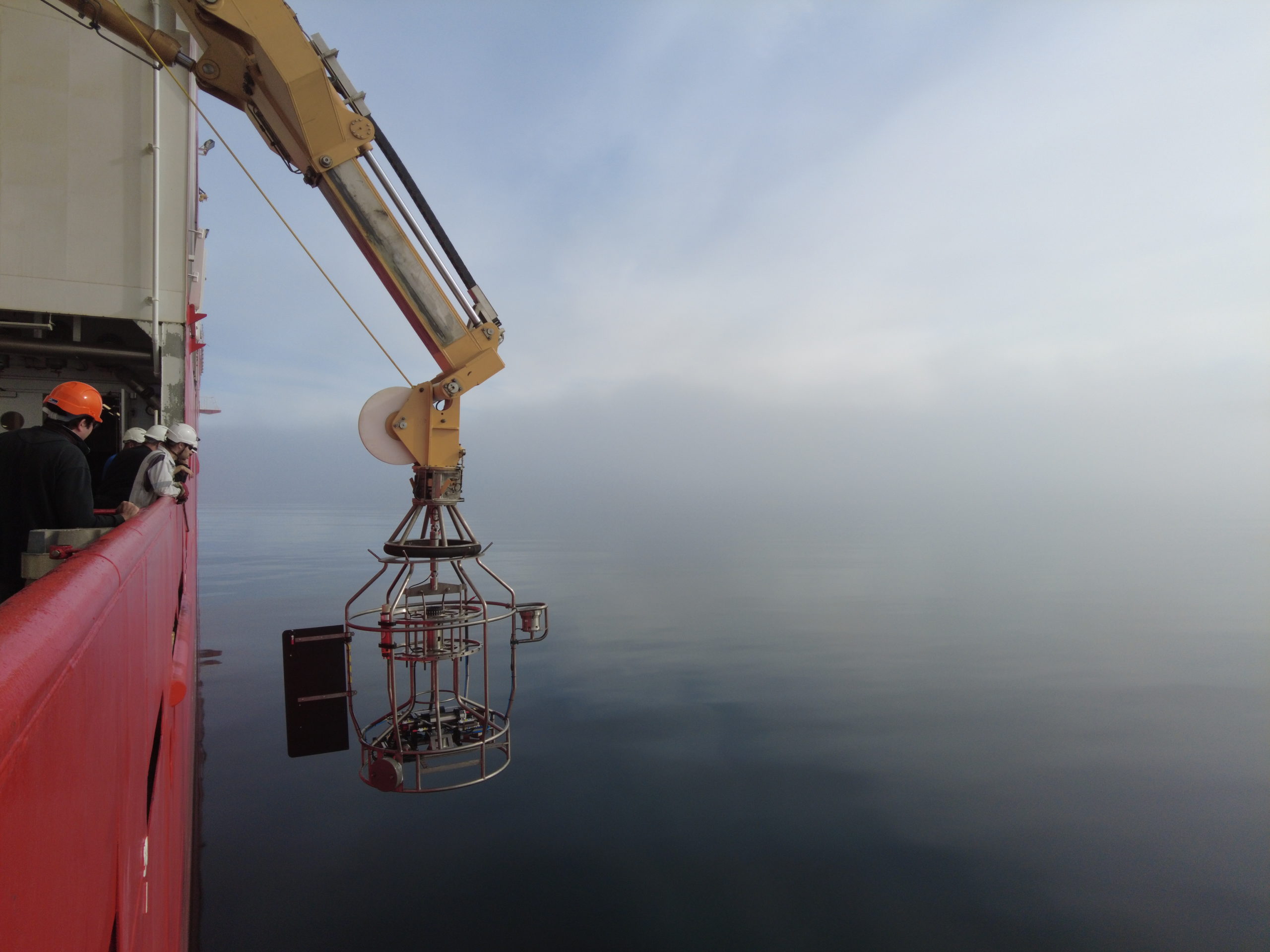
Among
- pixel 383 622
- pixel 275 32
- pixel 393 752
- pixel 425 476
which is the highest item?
pixel 275 32

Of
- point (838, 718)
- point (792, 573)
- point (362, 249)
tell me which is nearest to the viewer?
point (362, 249)

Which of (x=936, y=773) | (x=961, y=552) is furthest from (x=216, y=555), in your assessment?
(x=961, y=552)

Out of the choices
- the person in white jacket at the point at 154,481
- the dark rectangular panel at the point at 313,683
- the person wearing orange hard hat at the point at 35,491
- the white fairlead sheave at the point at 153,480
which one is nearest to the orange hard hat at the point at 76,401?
the person wearing orange hard hat at the point at 35,491

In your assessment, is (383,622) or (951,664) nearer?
(383,622)

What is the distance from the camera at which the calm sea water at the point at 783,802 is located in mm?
9414

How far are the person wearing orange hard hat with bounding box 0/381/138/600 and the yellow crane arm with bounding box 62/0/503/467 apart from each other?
2.81m

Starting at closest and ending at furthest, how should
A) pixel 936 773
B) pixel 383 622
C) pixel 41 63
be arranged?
pixel 383 622 → pixel 41 63 → pixel 936 773

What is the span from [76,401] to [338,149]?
126 inches

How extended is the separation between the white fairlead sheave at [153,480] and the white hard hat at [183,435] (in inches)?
61.7

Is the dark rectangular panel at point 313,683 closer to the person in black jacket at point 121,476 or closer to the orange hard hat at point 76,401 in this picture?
the person in black jacket at point 121,476

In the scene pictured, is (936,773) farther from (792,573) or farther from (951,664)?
(792,573)

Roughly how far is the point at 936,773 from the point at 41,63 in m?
17.8

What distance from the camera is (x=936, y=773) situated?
14.4 meters

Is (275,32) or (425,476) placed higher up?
(275,32)
